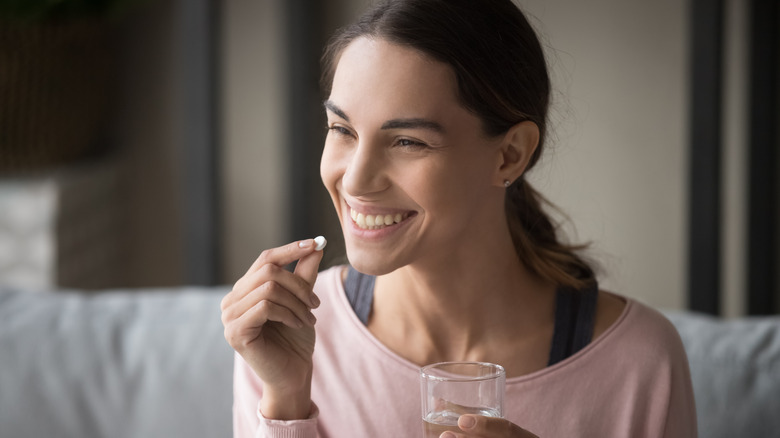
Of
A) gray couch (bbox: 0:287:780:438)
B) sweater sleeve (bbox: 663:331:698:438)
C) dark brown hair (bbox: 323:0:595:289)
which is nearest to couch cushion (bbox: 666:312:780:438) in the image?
gray couch (bbox: 0:287:780:438)

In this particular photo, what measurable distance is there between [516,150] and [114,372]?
37.0 inches

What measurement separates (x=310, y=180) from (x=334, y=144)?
1705 mm

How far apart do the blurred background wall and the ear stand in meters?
0.56

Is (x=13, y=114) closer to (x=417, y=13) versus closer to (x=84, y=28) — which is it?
(x=84, y=28)

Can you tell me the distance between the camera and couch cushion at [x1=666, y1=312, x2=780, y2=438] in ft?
4.91

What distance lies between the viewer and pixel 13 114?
2686mm

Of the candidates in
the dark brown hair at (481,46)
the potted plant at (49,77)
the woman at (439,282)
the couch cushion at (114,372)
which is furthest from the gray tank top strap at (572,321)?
the potted plant at (49,77)

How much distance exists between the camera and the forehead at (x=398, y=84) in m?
1.08

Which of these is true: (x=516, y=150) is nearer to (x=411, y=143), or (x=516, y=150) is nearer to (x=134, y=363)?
(x=411, y=143)

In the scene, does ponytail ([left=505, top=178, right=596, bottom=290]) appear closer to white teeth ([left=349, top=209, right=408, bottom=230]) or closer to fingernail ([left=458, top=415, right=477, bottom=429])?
white teeth ([left=349, top=209, right=408, bottom=230])

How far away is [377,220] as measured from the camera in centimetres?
112

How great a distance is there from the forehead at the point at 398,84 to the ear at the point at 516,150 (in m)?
0.10

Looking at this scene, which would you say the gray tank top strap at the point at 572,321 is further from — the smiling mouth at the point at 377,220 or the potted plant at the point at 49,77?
the potted plant at the point at 49,77

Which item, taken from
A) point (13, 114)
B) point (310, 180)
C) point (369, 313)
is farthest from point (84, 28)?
point (369, 313)
